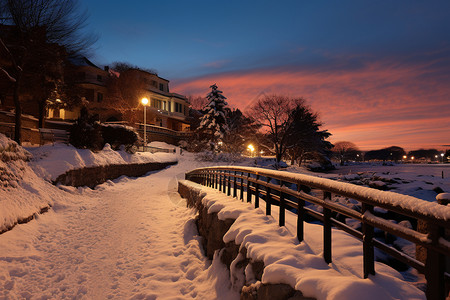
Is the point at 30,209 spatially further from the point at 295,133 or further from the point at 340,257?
the point at 295,133

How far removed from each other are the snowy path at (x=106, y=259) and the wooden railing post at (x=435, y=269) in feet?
8.89

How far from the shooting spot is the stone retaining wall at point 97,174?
11920 millimetres

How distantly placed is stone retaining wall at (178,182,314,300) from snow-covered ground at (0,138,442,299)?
0.25 meters

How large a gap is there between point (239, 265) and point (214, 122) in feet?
115

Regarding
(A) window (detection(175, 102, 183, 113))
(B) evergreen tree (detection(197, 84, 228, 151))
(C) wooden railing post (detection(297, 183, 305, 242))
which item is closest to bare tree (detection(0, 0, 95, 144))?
(C) wooden railing post (detection(297, 183, 305, 242))

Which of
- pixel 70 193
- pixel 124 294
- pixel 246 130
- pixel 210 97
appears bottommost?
pixel 124 294

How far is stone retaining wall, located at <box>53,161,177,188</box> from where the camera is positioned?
1192 centimetres

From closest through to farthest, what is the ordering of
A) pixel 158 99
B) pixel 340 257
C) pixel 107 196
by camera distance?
pixel 340 257 < pixel 107 196 < pixel 158 99

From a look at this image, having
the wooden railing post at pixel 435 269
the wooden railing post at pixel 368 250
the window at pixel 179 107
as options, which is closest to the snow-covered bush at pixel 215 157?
the window at pixel 179 107

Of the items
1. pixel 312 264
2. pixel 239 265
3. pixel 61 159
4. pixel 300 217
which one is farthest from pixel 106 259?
pixel 61 159

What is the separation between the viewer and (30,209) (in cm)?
751

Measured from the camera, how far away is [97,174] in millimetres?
14531

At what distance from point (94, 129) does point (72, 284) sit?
13225 millimetres

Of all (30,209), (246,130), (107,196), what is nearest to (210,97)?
(246,130)
